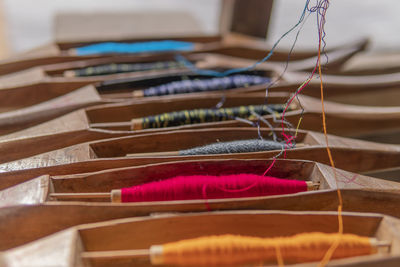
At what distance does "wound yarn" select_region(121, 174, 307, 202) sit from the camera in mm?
604

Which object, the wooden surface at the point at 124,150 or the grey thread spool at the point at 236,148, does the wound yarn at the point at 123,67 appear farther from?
the grey thread spool at the point at 236,148

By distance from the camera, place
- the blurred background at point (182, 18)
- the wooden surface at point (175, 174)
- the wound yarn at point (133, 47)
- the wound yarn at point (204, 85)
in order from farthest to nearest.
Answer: the blurred background at point (182, 18) < the wound yarn at point (133, 47) < the wound yarn at point (204, 85) < the wooden surface at point (175, 174)

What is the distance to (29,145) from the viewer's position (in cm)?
73

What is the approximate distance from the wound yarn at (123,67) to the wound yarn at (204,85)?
14 cm

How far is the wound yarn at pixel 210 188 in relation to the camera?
1.98 ft

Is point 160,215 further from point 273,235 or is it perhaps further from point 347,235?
point 347,235

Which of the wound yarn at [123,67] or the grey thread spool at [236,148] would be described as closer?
the grey thread spool at [236,148]

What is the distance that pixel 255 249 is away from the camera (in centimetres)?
52

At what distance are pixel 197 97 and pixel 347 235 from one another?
18.3 inches

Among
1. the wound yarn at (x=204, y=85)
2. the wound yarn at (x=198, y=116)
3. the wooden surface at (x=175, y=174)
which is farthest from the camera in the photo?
the wound yarn at (x=204, y=85)

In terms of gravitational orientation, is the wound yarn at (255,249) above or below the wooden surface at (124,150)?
below

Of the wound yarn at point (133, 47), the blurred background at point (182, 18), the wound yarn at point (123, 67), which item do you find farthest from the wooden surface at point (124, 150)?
the blurred background at point (182, 18)

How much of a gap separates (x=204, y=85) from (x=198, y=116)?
0.49ft

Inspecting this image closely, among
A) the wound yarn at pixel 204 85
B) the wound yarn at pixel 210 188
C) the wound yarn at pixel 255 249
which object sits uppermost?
the wound yarn at pixel 204 85
